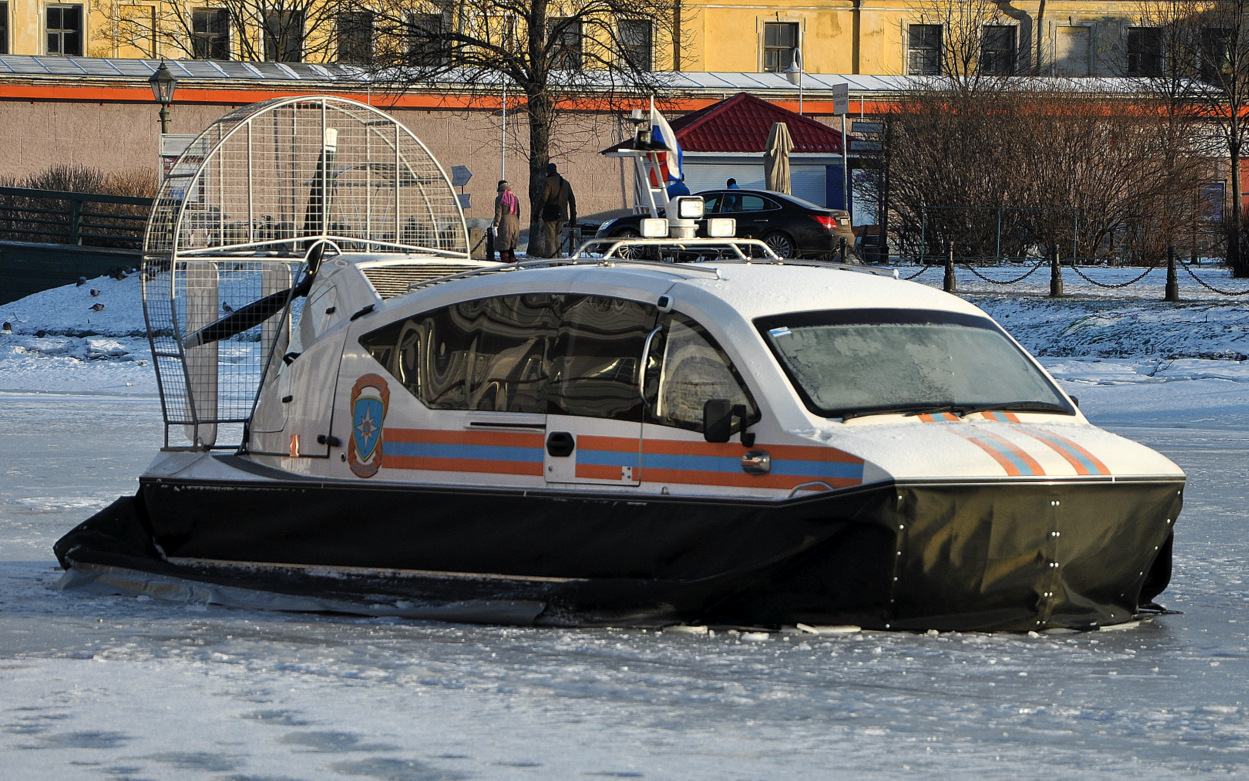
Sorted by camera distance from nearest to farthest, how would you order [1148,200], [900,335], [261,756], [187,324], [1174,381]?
[261,756] < [900,335] < [187,324] < [1174,381] < [1148,200]

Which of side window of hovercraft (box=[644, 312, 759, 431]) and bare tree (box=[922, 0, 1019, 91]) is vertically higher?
bare tree (box=[922, 0, 1019, 91])

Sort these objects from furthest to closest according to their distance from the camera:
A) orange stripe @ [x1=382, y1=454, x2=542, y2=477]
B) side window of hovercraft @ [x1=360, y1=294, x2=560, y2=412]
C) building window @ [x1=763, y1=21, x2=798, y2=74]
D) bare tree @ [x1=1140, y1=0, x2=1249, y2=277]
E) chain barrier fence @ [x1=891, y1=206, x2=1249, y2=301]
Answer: building window @ [x1=763, y1=21, x2=798, y2=74]
bare tree @ [x1=1140, y1=0, x2=1249, y2=277]
chain barrier fence @ [x1=891, y1=206, x2=1249, y2=301]
side window of hovercraft @ [x1=360, y1=294, x2=560, y2=412]
orange stripe @ [x1=382, y1=454, x2=542, y2=477]

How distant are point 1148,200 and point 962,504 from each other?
27457 mm

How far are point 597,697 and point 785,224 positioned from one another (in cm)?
2378

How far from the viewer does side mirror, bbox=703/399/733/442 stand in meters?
6.62

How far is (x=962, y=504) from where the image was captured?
635 cm

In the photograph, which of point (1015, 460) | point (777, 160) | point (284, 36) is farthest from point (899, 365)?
point (284, 36)

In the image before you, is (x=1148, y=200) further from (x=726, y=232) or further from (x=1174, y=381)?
(x=726, y=232)

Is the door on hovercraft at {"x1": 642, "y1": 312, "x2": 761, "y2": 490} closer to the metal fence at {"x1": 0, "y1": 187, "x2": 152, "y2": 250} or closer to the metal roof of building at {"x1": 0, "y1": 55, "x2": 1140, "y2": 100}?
the metal fence at {"x1": 0, "y1": 187, "x2": 152, "y2": 250}

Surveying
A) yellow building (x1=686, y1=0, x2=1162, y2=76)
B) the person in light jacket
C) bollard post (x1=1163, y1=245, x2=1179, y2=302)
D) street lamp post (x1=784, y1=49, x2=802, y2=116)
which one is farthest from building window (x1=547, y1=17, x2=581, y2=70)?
yellow building (x1=686, y1=0, x2=1162, y2=76)

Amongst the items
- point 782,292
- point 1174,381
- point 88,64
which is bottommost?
point 1174,381

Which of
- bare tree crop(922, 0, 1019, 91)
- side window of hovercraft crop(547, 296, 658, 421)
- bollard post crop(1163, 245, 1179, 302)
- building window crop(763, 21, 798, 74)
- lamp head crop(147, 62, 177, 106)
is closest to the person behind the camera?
side window of hovercraft crop(547, 296, 658, 421)

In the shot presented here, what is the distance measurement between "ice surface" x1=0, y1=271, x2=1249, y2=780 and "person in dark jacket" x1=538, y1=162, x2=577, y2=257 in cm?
2069

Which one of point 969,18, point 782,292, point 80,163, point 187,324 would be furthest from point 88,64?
point 782,292
